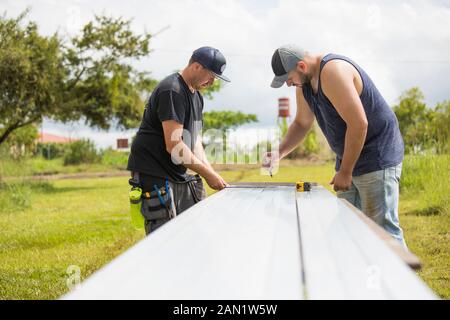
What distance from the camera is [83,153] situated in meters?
29.3

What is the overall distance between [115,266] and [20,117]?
1646 centimetres

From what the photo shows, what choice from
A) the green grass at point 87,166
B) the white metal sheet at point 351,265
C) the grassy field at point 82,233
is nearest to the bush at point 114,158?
the green grass at point 87,166

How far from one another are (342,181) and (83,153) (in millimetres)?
26758

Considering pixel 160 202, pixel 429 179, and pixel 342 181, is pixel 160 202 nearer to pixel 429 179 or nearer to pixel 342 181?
pixel 342 181

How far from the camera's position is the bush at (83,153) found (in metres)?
29.2

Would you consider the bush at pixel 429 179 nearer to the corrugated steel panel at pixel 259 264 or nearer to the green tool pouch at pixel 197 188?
the green tool pouch at pixel 197 188

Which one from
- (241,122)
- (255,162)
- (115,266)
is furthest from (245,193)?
(241,122)

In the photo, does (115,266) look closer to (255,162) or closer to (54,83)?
(54,83)

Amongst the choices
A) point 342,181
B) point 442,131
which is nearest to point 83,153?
point 442,131

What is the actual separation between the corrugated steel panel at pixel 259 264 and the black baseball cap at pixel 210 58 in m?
1.61

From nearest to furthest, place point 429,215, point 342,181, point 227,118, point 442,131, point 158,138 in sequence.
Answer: point 342,181
point 158,138
point 429,215
point 442,131
point 227,118

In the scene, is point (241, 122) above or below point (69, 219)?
above

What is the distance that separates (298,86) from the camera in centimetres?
391

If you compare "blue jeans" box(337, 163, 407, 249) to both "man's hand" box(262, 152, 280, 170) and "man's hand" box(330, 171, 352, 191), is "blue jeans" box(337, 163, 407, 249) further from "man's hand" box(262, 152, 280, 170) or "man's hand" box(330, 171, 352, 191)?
"man's hand" box(262, 152, 280, 170)
